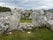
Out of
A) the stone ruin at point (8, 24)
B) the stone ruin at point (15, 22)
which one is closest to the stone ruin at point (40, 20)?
the stone ruin at point (15, 22)

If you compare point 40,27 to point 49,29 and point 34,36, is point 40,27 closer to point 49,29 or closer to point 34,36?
point 49,29

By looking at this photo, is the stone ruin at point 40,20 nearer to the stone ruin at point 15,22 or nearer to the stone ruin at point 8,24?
the stone ruin at point 15,22

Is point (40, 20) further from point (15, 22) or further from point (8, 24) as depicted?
point (8, 24)

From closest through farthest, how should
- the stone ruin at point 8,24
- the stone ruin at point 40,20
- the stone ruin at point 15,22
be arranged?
1. the stone ruin at point 8,24
2. the stone ruin at point 15,22
3. the stone ruin at point 40,20

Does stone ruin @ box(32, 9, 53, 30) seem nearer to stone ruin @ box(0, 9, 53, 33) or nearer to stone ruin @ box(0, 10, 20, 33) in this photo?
stone ruin @ box(0, 9, 53, 33)

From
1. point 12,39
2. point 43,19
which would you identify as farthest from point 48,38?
point 43,19

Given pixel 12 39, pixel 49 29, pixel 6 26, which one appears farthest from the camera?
pixel 49 29

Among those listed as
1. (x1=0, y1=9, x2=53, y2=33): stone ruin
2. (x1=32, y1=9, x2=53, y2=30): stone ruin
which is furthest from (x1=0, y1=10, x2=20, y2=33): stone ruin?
(x1=32, y1=9, x2=53, y2=30): stone ruin

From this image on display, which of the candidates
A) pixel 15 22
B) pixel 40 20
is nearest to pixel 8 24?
pixel 15 22

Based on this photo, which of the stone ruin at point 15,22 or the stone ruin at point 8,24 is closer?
the stone ruin at point 8,24

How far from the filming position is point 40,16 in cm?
1630

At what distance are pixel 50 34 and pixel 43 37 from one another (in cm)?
113

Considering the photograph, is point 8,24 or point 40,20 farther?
point 40,20

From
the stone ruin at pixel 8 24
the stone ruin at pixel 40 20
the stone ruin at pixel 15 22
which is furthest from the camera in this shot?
the stone ruin at pixel 40 20
